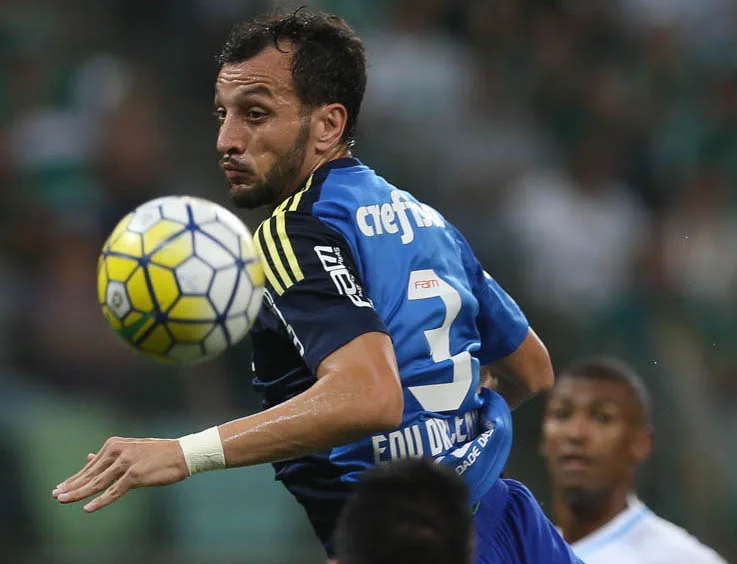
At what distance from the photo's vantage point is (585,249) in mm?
9281

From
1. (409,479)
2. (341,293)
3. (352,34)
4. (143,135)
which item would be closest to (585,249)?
(143,135)

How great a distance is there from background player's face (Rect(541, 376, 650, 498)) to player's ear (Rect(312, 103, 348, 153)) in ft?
8.39

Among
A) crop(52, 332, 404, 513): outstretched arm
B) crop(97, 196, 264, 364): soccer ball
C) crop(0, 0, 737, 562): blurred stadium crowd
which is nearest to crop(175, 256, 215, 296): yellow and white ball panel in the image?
crop(97, 196, 264, 364): soccer ball

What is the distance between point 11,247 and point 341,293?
504cm

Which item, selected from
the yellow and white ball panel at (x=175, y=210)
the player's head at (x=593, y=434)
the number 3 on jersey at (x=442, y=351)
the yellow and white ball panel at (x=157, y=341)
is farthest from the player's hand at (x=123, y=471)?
the player's head at (x=593, y=434)

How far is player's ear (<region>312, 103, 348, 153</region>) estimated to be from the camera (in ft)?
12.8

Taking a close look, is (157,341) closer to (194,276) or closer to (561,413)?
(194,276)

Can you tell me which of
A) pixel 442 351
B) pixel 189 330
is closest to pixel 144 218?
pixel 189 330

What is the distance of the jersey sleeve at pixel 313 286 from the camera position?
130 inches

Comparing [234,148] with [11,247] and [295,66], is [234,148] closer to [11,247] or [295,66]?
[295,66]

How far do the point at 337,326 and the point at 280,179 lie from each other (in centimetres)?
75

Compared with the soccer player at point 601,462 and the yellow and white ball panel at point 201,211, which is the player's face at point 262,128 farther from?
the soccer player at point 601,462

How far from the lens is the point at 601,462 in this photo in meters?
6.07

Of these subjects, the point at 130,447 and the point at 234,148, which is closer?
the point at 130,447
